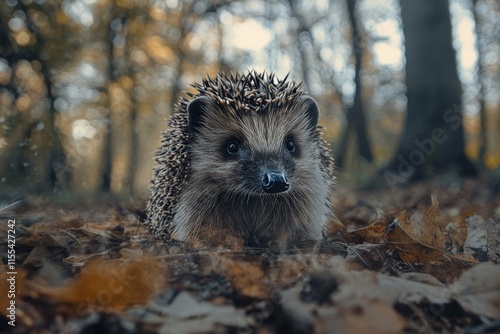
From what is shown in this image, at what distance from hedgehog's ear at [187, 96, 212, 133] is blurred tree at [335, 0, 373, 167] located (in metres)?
11.7

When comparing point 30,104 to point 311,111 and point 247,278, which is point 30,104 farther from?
point 247,278

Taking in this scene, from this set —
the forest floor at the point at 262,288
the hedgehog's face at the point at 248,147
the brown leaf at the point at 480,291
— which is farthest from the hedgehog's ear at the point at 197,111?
the brown leaf at the point at 480,291

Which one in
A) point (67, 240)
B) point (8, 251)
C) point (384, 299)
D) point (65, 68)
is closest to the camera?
point (384, 299)

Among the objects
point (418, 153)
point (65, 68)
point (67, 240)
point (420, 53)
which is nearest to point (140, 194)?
point (65, 68)

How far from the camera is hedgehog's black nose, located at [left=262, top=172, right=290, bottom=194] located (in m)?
3.05

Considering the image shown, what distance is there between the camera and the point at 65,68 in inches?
287

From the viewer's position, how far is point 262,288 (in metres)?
1.80

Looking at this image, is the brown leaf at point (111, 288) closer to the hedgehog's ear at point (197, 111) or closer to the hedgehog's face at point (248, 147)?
the hedgehog's face at point (248, 147)

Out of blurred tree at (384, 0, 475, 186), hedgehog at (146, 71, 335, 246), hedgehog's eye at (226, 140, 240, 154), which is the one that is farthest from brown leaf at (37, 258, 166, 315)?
blurred tree at (384, 0, 475, 186)

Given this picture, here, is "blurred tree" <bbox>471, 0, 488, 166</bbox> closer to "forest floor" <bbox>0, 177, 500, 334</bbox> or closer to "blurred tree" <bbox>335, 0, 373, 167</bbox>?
"blurred tree" <bbox>335, 0, 373, 167</bbox>

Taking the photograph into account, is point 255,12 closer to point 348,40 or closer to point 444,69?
point 348,40

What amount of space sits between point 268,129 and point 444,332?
2.23 m

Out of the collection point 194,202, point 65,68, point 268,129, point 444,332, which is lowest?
point 444,332

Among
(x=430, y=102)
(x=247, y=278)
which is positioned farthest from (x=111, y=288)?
(x=430, y=102)
